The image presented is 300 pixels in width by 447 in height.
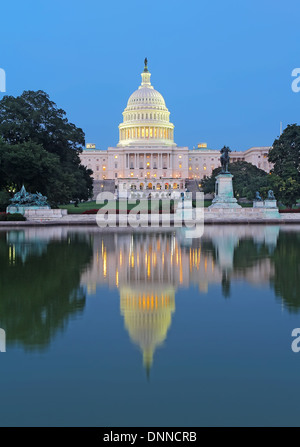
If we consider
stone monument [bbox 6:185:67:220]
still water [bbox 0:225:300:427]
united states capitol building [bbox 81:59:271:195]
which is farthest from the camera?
united states capitol building [bbox 81:59:271:195]

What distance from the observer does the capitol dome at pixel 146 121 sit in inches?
5541

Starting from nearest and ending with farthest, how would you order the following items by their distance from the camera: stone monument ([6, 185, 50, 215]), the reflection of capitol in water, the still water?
1. the still water
2. the reflection of capitol in water
3. stone monument ([6, 185, 50, 215])

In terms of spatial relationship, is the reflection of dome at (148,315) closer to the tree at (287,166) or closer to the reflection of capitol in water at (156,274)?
the reflection of capitol in water at (156,274)

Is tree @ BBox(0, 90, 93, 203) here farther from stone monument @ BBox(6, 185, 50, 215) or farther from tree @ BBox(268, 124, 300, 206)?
tree @ BBox(268, 124, 300, 206)

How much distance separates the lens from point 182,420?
217 inches

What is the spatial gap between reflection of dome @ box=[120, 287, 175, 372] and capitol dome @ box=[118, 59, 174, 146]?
129692mm

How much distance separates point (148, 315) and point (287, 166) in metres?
51.5

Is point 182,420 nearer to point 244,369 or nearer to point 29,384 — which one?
point 244,369

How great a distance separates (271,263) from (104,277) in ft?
19.3

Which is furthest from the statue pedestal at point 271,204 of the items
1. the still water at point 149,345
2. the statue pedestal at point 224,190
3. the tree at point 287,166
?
the still water at point 149,345

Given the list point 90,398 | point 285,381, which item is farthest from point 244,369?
point 90,398

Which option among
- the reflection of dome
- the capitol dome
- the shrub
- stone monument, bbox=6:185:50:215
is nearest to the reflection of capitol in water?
the reflection of dome

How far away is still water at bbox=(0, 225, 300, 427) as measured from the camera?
5789 millimetres

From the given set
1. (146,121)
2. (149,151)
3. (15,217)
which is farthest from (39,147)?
(146,121)
